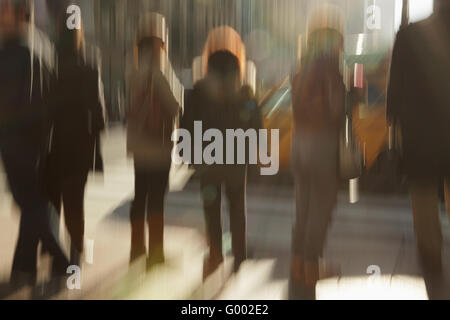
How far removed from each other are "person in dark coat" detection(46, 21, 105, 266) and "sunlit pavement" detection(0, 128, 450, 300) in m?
0.07

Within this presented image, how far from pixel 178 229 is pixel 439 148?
1.44 metres

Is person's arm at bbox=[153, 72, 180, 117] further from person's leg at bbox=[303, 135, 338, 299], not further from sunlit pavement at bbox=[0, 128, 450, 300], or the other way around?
person's leg at bbox=[303, 135, 338, 299]

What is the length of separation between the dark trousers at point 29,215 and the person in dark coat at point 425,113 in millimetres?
1950

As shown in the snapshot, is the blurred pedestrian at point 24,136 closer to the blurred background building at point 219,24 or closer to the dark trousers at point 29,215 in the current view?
the dark trousers at point 29,215

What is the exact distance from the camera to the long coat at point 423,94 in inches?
77.7

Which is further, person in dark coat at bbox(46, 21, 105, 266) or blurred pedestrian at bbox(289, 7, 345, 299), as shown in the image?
person in dark coat at bbox(46, 21, 105, 266)

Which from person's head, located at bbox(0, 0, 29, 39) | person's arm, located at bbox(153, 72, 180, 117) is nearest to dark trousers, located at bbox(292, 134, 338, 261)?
person's arm, located at bbox(153, 72, 180, 117)

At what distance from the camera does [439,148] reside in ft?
6.64

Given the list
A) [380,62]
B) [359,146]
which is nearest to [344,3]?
[380,62]

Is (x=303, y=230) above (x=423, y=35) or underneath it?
underneath

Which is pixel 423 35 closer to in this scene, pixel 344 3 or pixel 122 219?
pixel 344 3

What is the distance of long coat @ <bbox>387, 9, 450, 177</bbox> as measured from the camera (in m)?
1.97

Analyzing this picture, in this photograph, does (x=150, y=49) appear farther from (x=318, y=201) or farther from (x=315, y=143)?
(x=318, y=201)

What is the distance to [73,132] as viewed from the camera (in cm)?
216
